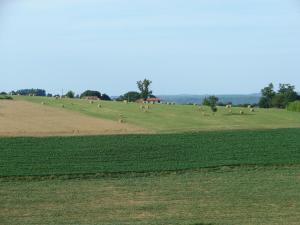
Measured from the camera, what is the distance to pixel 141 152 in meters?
27.5

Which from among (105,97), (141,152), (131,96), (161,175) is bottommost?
(161,175)

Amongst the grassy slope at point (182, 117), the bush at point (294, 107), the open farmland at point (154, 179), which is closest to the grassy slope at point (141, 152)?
the open farmland at point (154, 179)

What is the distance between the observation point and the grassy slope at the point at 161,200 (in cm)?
1402

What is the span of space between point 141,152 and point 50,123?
984 cm

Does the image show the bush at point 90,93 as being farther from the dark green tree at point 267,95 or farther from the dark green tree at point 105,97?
the dark green tree at point 267,95

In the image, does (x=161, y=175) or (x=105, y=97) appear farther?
(x=105, y=97)

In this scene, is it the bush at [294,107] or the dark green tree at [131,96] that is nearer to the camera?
the bush at [294,107]

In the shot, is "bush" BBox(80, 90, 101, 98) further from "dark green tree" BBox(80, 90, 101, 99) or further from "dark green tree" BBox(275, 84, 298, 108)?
"dark green tree" BBox(275, 84, 298, 108)

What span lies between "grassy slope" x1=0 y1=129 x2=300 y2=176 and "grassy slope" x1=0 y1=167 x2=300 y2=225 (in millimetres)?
2142

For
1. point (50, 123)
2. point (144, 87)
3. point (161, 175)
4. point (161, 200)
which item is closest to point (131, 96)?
point (144, 87)

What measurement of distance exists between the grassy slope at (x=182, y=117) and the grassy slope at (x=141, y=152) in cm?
359

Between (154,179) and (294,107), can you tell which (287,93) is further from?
(154,179)

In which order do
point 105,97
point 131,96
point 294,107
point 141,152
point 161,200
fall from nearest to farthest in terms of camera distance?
1. point 161,200
2. point 141,152
3. point 294,107
4. point 131,96
5. point 105,97

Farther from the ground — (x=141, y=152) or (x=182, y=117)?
(x=182, y=117)
